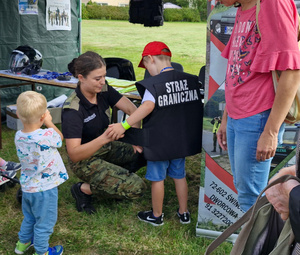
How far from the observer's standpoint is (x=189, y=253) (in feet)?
9.70

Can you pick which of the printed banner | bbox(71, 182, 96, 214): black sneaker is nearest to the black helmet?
bbox(71, 182, 96, 214): black sneaker

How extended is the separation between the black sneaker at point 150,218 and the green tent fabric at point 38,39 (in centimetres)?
354

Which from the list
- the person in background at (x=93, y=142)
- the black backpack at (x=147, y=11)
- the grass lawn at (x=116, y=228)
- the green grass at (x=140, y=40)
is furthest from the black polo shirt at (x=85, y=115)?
the green grass at (x=140, y=40)

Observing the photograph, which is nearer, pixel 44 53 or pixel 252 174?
pixel 252 174

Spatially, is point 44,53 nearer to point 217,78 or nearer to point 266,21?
point 217,78

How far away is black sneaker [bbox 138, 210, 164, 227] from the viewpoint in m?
3.39

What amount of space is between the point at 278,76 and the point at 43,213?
5.65 ft

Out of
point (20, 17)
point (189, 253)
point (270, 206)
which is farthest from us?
point (20, 17)

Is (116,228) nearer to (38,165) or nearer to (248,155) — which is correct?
(38,165)

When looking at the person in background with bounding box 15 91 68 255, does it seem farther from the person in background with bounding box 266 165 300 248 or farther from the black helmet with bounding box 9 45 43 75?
the black helmet with bounding box 9 45 43 75

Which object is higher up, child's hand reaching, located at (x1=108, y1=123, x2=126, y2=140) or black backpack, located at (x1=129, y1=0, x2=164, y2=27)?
black backpack, located at (x1=129, y1=0, x2=164, y2=27)

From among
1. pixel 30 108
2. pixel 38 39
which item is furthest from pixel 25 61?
pixel 30 108

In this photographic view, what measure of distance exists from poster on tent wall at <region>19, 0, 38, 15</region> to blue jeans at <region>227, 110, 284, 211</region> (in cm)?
499

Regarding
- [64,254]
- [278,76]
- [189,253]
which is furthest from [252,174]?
[64,254]
